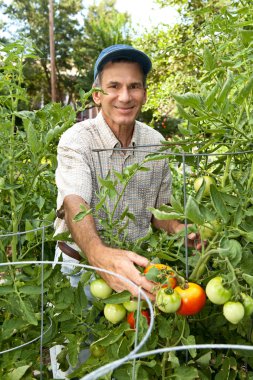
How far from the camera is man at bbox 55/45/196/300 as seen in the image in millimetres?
1142

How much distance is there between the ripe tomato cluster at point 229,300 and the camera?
2.11ft

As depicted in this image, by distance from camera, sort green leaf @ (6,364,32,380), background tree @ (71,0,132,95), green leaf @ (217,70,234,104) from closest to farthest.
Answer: green leaf @ (217,70,234,104) < green leaf @ (6,364,32,380) < background tree @ (71,0,132,95)

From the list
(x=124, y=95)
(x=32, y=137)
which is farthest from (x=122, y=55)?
(x=32, y=137)

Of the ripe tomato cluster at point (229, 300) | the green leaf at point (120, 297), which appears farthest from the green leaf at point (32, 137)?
the ripe tomato cluster at point (229, 300)

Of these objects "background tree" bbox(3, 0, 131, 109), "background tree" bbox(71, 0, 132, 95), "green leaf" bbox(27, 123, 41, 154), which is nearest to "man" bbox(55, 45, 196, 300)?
"green leaf" bbox(27, 123, 41, 154)

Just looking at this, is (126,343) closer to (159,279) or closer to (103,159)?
(159,279)

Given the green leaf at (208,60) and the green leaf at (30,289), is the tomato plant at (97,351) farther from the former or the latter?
the green leaf at (208,60)

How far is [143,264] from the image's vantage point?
76 centimetres

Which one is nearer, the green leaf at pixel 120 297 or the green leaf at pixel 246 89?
the green leaf at pixel 246 89

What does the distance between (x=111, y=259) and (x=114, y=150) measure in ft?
1.54

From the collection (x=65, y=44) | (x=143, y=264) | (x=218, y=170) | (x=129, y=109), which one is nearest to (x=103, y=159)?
(x=129, y=109)

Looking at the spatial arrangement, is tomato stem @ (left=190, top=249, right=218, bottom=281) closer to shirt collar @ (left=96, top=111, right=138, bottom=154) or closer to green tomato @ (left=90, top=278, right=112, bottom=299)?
green tomato @ (left=90, top=278, right=112, bottom=299)

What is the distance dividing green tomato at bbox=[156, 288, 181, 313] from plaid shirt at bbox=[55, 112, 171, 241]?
45cm

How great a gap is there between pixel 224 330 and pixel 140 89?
78cm
